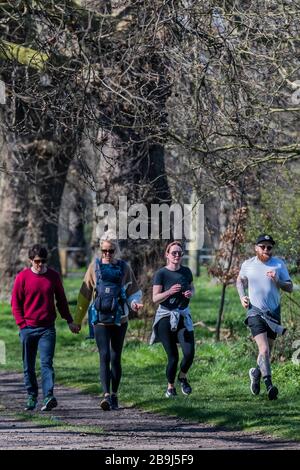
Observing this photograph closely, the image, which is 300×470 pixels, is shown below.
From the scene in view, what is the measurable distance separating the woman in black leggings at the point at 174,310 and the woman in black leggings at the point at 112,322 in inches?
25.2

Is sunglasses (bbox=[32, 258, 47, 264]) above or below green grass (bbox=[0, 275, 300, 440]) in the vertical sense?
above

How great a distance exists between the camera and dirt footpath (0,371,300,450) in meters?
11.0

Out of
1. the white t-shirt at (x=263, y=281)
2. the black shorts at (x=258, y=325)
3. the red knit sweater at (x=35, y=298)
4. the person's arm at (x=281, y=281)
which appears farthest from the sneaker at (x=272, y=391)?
the red knit sweater at (x=35, y=298)

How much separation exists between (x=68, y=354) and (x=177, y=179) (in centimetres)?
336

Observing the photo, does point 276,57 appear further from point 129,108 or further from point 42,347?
point 42,347

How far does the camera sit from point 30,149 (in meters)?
24.2

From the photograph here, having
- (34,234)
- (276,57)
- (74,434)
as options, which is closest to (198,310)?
(34,234)

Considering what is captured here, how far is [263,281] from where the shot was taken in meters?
13.9

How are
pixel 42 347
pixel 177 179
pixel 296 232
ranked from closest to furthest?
pixel 42 347, pixel 296 232, pixel 177 179

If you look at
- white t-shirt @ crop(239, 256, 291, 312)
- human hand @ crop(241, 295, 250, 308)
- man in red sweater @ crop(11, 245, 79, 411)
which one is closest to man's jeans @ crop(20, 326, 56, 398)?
man in red sweater @ crop(11, 245, 79, 411)

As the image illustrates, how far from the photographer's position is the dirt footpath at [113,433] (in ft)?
36.2

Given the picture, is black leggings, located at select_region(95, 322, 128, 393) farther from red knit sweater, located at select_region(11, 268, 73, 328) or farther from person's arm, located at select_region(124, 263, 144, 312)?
red knit sweater, located at select_region(11, 268, 73, 328)

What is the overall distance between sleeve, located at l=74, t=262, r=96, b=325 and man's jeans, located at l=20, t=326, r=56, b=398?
0.39 meters

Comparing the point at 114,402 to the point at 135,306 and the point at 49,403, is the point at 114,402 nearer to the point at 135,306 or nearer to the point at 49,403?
the point at 49,403
